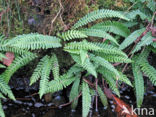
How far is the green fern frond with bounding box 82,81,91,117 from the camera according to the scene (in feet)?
10.7

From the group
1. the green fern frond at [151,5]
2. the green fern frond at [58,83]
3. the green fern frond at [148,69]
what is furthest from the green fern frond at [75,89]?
the green fern frond at [151,5]

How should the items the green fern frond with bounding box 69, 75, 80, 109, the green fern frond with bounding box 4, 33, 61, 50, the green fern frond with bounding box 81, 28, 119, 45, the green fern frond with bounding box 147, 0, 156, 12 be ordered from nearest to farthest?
the green fern frond with bounding box 4, 33, 61, 50
the green fern frond with bounding box 81, 28, 119, 45
the green fern frond with bounding box 69, 75, 80, 109
the green fern frond with bounding box 147, 0, 156, 12

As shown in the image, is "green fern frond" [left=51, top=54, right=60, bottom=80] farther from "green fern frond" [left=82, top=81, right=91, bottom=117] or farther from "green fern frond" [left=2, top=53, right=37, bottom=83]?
"green fern frond" [left=82, top=81, right=91, bottom=117]

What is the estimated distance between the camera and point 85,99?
3348 millimetres

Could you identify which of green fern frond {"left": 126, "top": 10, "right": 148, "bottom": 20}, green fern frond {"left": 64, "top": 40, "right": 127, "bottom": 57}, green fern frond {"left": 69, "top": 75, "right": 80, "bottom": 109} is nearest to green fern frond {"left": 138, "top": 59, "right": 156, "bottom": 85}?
green fern frond {"left": 64, "top": 40, "right": 127, "bottom": 57}

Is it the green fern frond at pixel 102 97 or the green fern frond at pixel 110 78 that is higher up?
the green fern frond at pixel 110 78

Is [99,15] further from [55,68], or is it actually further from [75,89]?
[75,89]

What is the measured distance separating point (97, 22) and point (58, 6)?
796 mm

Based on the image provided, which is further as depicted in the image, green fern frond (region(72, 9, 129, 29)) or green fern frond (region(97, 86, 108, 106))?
green fern frond (region(97, 86, 108, 106))

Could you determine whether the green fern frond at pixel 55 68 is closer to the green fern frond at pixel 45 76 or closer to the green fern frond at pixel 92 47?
the green fern frond at pixel 45 76

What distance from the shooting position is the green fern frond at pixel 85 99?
3.27 metres

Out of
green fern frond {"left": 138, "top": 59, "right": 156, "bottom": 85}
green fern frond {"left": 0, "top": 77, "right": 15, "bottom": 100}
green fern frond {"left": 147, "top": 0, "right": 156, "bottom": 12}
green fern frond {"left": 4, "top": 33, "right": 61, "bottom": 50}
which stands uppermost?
green fern frond {"left": 147, "top": 0, "right": 156, "bottom": 12}

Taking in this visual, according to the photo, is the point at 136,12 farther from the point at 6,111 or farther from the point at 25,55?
the point at 6,111

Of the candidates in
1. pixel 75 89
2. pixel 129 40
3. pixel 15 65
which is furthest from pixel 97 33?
pixel 15 65
